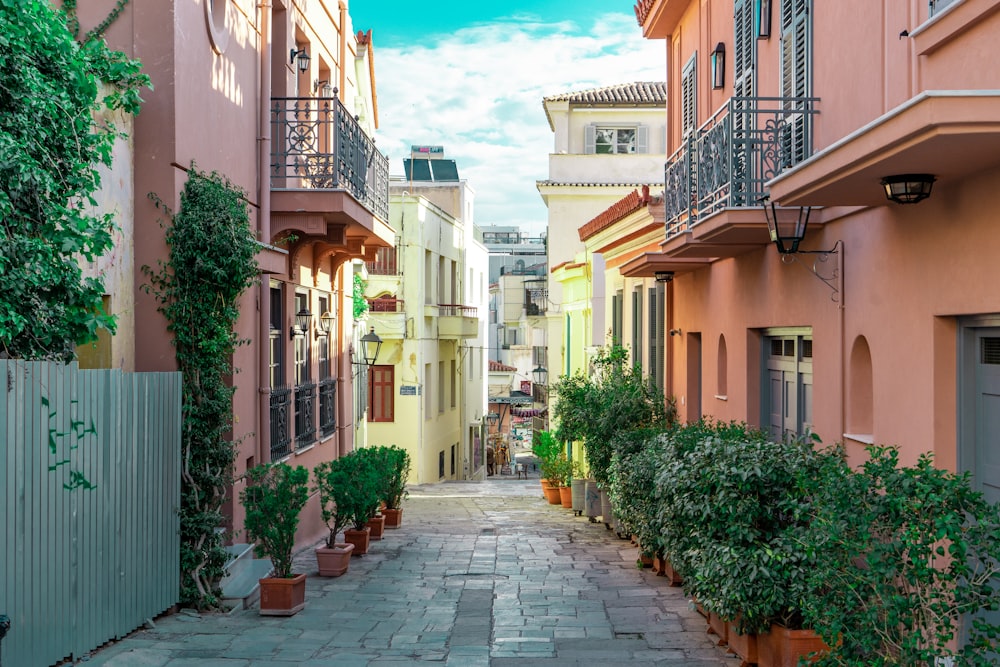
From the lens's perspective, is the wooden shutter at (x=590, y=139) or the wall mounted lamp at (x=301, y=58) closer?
the wall mounted lamp at (x=301, y=58)

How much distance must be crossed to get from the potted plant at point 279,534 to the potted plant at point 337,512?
2357 mm

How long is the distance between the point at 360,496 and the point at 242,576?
2781mm

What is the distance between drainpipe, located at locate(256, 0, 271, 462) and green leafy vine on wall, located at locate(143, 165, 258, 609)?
2772 mm

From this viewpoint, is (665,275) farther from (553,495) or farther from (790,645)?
(790,645)

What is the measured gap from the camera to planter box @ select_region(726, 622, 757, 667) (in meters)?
8.35

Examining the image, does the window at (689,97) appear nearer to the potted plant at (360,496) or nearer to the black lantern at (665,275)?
the black lantern at (665,275)

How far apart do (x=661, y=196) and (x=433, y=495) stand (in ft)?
39.9

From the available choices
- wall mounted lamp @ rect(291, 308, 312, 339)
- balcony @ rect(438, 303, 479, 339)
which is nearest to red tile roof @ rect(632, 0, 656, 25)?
wall mounted lamp @ rect(291, 308, 312, 339)

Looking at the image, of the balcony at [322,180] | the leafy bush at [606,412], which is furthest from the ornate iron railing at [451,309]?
the balcony at [322,180]

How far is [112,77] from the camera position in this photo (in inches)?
358

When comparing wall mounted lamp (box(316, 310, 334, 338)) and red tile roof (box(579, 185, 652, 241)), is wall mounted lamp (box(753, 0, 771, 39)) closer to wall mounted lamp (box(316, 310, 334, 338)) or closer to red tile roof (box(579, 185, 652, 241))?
red tile roof (box(579, 185, 652, 241))

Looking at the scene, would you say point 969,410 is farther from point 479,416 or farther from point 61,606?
point 479,416

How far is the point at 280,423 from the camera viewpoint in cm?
1443

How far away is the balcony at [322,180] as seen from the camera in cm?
1378
